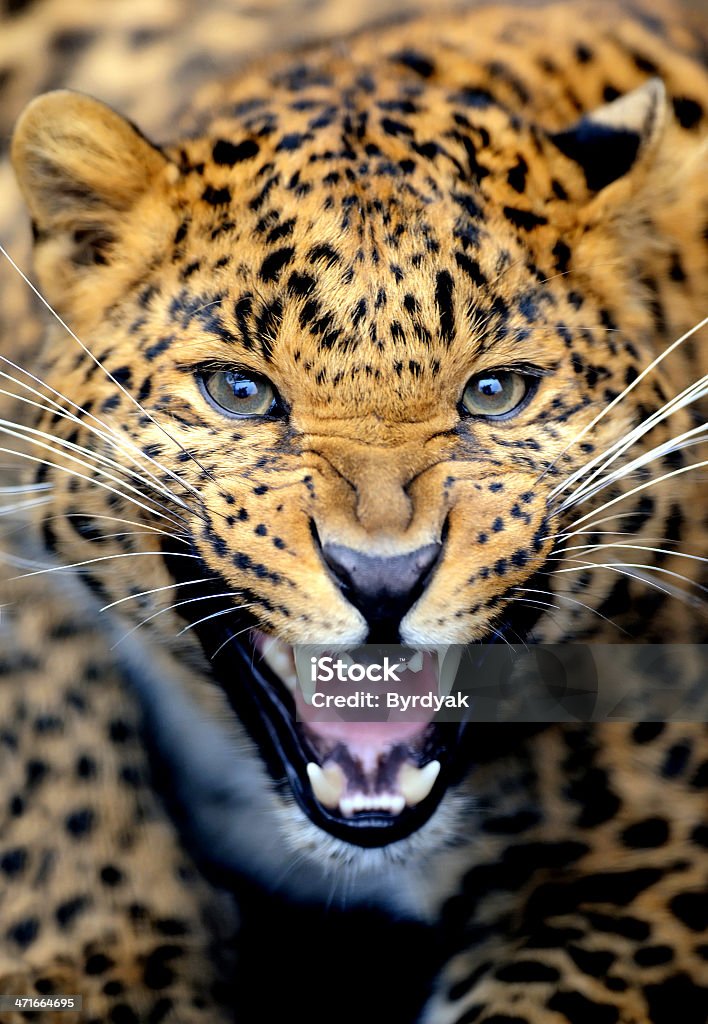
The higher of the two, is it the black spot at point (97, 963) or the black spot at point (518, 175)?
the black spot at point (518, 175)

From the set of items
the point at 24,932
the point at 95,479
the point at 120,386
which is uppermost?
the point at 120,386

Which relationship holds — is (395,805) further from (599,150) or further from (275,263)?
(599,150)

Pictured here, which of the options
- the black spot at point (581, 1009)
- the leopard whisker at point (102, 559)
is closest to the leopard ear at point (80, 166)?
→ the leopard whisker at point (102, 559)

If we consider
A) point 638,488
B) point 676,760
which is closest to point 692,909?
point 676,760

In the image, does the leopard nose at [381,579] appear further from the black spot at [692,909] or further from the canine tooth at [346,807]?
the black spot at [692,909]

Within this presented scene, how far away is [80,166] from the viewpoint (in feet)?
5.22

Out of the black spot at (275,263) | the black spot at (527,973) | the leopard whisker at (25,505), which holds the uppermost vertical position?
the black spot at (275,263)

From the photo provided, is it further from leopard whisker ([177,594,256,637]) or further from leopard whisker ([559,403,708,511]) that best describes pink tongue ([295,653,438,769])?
leopard whisker ([559,403,708,511])

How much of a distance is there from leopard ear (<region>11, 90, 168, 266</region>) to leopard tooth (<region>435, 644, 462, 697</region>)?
62 cm

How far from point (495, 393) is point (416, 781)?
46 centimetres

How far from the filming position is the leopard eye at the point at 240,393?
1526mm

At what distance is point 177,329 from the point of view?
1.54 meters

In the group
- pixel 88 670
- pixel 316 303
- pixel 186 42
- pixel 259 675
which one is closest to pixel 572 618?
pixel 259 675

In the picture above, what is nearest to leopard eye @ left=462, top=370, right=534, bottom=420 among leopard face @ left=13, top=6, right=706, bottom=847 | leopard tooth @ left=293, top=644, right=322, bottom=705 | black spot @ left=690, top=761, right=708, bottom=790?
leopard face @ left=13, top=6, right=706, bottom=847
